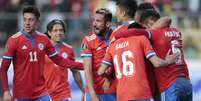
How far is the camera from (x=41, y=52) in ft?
39.8

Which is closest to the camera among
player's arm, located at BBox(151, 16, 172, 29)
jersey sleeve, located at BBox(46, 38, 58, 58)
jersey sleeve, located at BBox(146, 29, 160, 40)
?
jersey sleeve, located at BBox(146, 29, 160, 40)

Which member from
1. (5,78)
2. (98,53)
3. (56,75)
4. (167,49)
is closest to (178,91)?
(167,49)

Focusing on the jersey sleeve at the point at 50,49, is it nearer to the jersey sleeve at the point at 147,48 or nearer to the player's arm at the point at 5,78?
the player's arm at the point at 5,78

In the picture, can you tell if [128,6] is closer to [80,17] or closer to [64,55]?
[64,55]

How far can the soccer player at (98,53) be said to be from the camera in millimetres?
11570

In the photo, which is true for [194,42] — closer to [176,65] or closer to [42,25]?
[42,25]

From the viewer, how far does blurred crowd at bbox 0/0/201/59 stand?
2158 cm

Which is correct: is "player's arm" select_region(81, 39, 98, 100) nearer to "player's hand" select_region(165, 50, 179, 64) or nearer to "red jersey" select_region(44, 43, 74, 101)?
"player's hand" select_region(165, 50, 179, 64)

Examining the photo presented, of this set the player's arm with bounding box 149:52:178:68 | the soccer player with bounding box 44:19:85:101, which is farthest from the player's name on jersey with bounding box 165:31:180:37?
the soccer player with bounding box 44:19:85:101

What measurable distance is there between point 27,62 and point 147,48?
2526 mm

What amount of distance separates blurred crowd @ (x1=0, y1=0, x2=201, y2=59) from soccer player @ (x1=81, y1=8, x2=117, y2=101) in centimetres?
966

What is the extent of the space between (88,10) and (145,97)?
1307cm

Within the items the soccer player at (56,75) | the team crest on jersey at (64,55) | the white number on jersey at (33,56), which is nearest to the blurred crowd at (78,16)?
the team crest on jersey at (64,55)

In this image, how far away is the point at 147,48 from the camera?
398 inches
